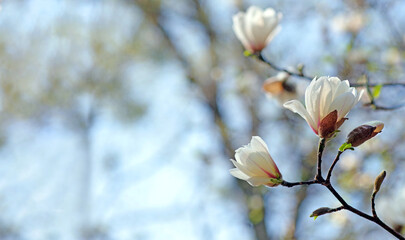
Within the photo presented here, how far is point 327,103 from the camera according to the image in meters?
0.70

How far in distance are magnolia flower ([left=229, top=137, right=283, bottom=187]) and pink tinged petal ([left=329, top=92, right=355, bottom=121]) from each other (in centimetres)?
12

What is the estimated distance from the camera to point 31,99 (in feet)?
15.3

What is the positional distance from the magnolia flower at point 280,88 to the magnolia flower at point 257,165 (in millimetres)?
528

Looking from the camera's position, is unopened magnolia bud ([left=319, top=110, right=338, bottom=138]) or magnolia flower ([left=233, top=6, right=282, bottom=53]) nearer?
unopened magnolia bud ([left=319, top=110, right=338, bottom=138])

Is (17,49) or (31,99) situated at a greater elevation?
(17,49)

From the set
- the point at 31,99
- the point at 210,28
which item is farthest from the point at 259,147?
the point at 31,99

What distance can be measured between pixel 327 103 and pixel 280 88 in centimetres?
56

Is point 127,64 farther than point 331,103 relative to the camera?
Yes

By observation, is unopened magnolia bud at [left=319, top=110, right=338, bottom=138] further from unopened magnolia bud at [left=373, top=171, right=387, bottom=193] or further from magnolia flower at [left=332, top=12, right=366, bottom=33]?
magnolia flower at [left=332, top=12, right=366, bottom=33]

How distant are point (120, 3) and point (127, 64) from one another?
0.62 metres

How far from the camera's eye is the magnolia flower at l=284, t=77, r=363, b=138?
69cm

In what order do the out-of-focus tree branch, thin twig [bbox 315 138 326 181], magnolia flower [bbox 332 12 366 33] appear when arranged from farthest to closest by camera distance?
the out-of-focus tree branch, magnolia flower [bbox 332 12 366 33], thin twig [bbox 315 138 326 181]

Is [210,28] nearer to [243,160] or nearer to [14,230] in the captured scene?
[14,230]

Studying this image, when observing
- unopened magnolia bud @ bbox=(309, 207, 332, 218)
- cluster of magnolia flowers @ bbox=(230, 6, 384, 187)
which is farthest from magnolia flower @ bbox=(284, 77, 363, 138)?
unopened magnolia bud @ bbox=(309, 207, 332, 218)
